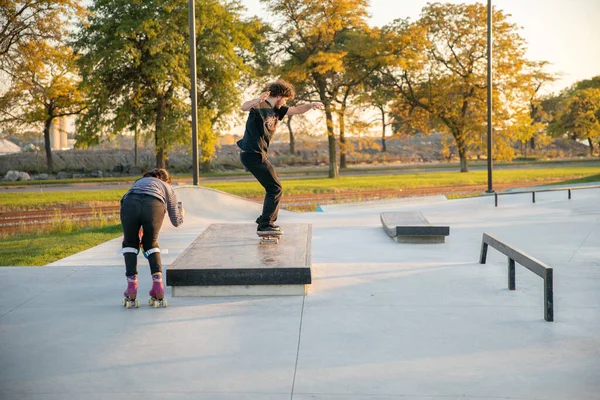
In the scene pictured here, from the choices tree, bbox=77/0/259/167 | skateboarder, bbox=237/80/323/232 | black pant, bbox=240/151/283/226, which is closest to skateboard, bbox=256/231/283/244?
black pant, bbox=240/151/283/226

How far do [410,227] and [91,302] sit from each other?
580 centimetres

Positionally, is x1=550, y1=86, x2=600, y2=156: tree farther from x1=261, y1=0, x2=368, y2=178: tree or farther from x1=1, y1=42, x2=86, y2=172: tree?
x1=1, y1=42, x2=86, y2=172: tree

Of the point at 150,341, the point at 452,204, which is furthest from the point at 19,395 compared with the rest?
the point at 452,204

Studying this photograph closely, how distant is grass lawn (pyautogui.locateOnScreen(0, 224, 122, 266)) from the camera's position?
1034 centimetres

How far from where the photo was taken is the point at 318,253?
32.7 feet

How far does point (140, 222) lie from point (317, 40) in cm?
3032

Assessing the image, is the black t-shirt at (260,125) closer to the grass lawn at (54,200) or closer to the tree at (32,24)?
the grass lawn at (54,200)

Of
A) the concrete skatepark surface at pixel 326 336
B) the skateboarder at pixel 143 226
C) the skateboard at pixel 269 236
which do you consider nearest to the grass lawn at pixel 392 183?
the skateboard at pixel 269 236

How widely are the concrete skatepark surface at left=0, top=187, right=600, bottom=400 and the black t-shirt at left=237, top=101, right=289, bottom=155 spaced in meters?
1.78

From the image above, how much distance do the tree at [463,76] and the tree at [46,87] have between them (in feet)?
65.6

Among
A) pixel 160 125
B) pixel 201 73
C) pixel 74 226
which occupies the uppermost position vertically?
pixel 201 73

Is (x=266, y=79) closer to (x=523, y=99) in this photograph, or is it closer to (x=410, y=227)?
(x=523, y=99)

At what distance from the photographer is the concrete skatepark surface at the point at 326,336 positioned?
4.25m

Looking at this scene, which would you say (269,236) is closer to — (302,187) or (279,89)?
(279,89)
